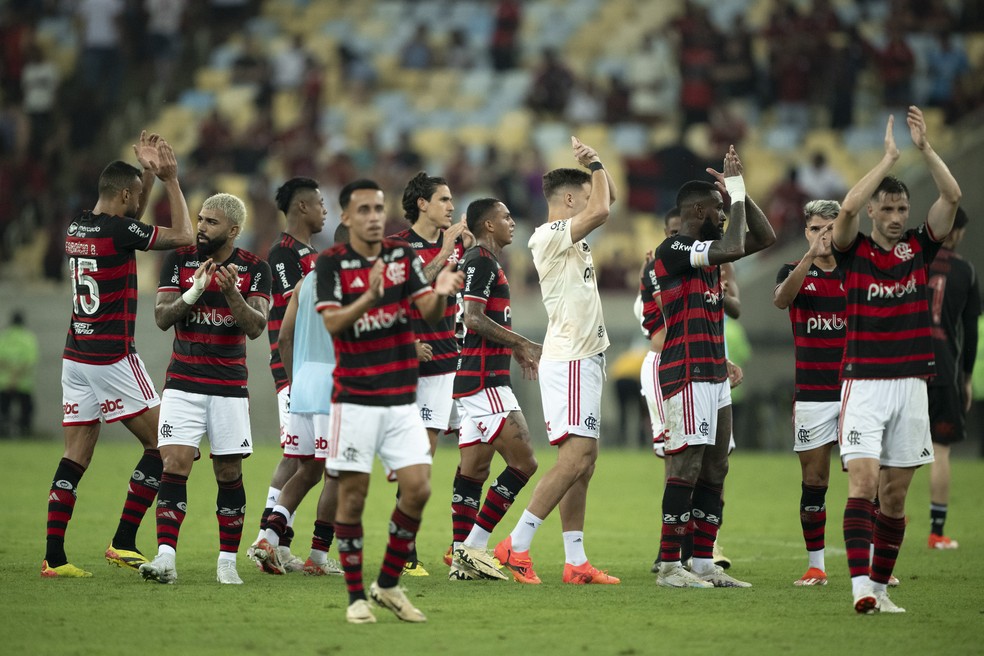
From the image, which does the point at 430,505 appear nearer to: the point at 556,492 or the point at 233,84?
the point at 556,492

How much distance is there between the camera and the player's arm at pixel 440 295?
764 cm

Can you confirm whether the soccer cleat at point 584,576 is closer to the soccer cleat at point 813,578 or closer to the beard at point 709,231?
the soccer cleat at point 813,578

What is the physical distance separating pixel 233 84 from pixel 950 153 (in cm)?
1578

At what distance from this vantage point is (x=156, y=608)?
820 cm

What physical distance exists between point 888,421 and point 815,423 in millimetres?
1430

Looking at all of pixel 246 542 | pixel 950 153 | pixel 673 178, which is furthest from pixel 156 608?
pixel 673 178

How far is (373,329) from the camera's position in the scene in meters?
7.84

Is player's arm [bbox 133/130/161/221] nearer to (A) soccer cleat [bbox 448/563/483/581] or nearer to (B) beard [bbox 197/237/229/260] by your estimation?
(B) beard [bbox 197/237/229/260]

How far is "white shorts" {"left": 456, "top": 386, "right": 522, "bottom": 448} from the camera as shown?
10.1 metres

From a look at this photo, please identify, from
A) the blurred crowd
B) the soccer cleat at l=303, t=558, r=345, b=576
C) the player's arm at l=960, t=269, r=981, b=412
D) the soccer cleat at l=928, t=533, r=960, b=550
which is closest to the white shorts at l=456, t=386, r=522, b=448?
the soccer cleat at l=303, t=558, r=345, b=576

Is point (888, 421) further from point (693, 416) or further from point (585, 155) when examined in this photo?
point (585, 155)

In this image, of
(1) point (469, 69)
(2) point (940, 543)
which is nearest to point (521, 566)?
(2) point (940, 543)

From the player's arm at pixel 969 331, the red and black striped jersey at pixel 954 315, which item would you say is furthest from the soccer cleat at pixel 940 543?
the red and black striped jersey at pixel 954 315

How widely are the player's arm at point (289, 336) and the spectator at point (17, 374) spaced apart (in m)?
14.6
